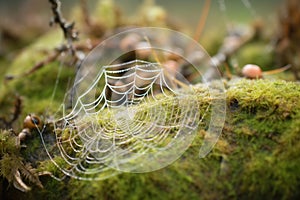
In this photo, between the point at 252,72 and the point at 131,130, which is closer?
the point at 131,130

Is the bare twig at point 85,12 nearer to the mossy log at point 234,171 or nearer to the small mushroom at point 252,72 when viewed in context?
the small mushroom at point 252,72

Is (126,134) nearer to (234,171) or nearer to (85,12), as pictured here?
(234,171)

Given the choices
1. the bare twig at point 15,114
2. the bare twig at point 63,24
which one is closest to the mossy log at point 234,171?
the bare twig at point 15,114

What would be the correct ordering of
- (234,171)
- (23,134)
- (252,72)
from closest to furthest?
(234,171) < (23,134) < (252,72)

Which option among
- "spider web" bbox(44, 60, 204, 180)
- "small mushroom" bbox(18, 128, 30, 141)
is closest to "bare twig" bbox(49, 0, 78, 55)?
"spider web" bbox(44, 60, 204, 180)

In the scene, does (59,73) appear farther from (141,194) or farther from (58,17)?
(141,194)

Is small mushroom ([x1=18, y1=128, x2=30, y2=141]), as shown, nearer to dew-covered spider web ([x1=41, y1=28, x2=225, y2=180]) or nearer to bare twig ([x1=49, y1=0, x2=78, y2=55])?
dew-covered spider web ([x1=41, y1=28, x2=225, y2=180])

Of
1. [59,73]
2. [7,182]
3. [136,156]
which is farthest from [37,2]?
[136,156]

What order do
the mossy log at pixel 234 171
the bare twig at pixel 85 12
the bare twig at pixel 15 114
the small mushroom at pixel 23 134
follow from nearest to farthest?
the mossy log at pixel 234 171 < the small mushroom at pixel 23 134 < the bare twig at pixel 15 114 < the bare twig at pixel 85 12

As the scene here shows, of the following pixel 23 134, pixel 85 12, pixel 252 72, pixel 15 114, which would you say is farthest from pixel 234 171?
pixel 85 12
